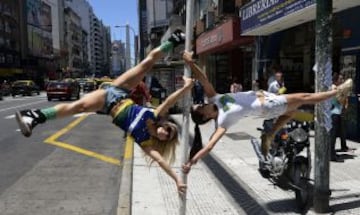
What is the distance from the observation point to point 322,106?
6762 mm

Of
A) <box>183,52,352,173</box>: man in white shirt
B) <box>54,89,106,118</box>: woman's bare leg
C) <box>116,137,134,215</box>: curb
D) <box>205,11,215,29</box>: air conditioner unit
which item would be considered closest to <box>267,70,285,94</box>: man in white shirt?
<box>116,137,134,215</box>: curb

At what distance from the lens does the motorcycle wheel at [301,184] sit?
6.80 m

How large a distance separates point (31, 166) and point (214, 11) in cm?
2437

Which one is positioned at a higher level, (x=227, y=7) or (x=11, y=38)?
(x=11, y=38)

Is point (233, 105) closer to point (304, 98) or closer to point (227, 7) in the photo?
point (304, 98)

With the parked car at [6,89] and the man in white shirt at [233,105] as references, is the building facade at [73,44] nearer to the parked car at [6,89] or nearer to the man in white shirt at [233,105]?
the parked car at [6,89]

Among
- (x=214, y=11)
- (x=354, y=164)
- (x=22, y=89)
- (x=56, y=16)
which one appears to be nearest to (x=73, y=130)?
(x=354, y=164)

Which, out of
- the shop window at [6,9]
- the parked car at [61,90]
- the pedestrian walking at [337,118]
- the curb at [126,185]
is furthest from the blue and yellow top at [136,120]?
the shop window at [6,9]

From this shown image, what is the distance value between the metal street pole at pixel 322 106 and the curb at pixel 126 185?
95.9 inches

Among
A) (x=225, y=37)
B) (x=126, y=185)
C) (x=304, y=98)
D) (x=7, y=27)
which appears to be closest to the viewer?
(x=304, y=98)

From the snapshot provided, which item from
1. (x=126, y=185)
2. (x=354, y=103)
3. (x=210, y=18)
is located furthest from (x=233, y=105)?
(x=210, y=18)

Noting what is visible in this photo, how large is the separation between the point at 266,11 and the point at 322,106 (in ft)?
34.8

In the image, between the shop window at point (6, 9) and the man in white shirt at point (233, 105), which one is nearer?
the man in white shirt at point (233, 105)

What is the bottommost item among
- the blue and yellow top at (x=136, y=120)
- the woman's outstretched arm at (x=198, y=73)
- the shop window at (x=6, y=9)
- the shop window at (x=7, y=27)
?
the blue and yellow top at (x=136, y=120)
